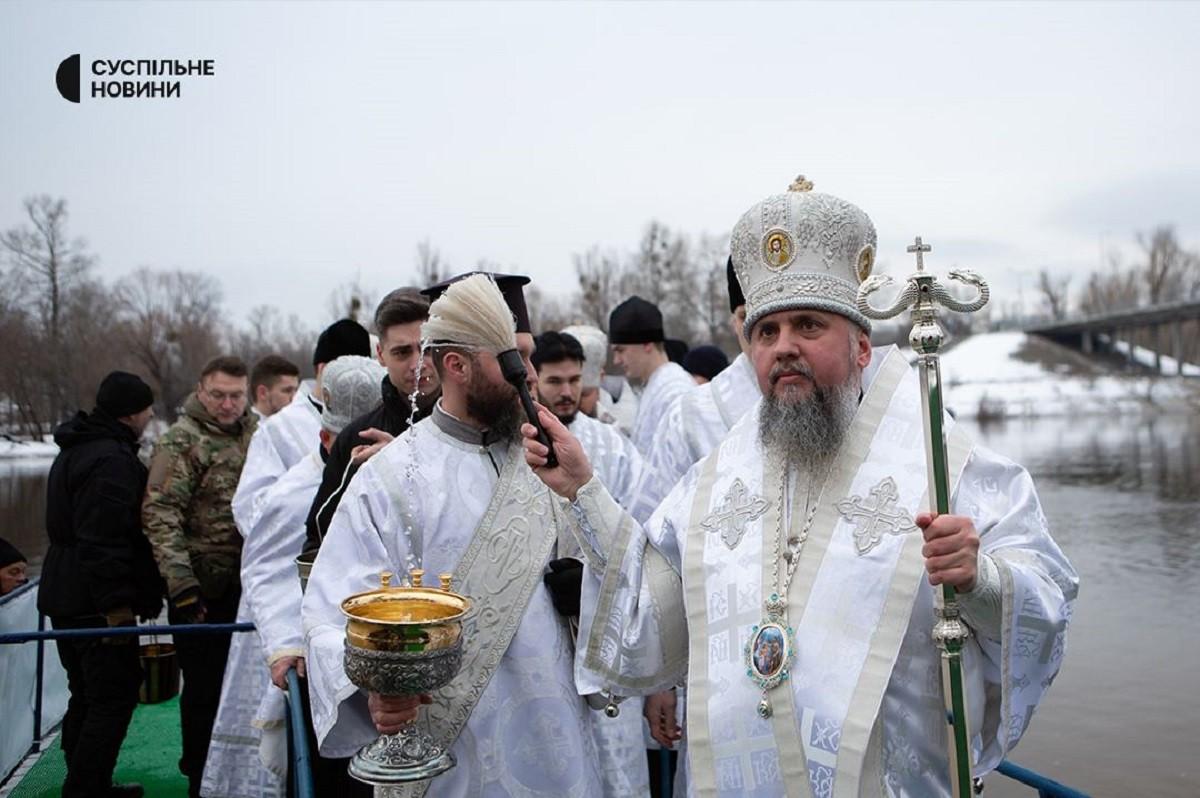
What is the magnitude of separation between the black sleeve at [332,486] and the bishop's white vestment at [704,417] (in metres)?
1.32

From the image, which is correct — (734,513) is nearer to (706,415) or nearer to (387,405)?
(387,405)

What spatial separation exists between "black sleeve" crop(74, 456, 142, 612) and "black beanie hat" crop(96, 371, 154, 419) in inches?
11.9

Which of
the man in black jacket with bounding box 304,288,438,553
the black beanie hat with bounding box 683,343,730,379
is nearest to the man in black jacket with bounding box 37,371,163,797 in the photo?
the man in black jacket with bounding box 304,288,438,553

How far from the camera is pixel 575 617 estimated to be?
10.8 feet

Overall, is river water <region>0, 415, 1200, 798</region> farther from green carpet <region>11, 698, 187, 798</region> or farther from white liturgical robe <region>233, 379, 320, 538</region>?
green carpet <region>11, 698, 187, 798</region>

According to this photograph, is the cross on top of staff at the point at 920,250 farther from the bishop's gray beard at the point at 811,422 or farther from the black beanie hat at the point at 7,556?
the black beanie hat at the point at 7,556

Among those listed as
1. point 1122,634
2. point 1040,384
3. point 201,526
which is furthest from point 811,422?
point 1040,384

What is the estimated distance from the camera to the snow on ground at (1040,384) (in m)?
60.4

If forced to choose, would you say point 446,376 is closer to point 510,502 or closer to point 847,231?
point 510,502

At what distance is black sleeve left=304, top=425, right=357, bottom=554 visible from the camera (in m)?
3.91

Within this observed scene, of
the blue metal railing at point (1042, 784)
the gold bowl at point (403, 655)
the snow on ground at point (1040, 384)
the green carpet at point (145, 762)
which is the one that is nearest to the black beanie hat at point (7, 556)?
the green carpet at point (145, 762)

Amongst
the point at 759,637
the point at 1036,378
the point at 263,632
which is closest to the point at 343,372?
the point at 263,632

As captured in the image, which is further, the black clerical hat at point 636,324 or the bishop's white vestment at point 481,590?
the black clerical hat at point 636,324

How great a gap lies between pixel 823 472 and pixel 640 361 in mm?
5058
